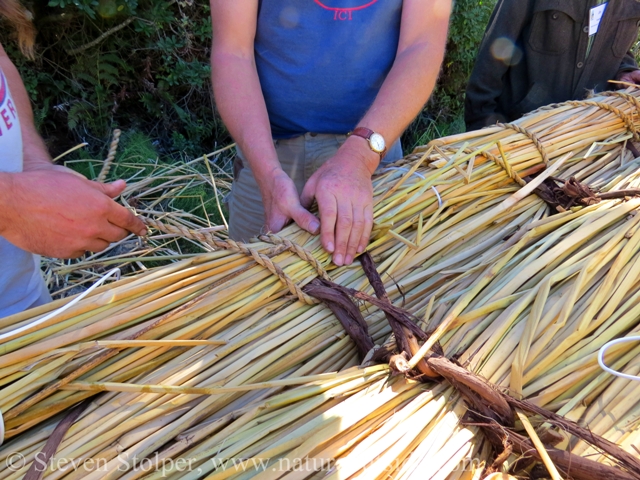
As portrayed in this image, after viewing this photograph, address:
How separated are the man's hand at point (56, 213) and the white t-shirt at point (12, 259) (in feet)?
0.60

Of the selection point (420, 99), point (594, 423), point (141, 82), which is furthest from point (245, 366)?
point (141, 82)

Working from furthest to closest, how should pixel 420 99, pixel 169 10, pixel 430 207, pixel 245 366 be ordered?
pixel 169 10, pixel 420 99, pixel 430 207, pixel 245 366

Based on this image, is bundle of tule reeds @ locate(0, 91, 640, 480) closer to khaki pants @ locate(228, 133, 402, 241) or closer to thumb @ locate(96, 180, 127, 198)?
thumb @ locate(96, 180, 127, 198)

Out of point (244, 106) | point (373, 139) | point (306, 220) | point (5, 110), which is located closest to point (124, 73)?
point (244, 106)

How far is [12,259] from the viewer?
1.03m

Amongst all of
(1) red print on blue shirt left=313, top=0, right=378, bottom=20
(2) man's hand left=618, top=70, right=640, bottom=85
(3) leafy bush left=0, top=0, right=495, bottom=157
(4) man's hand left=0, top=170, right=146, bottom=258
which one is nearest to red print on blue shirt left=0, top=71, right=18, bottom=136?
(4) man's hand left=0, top=170, right=146, bottom=258

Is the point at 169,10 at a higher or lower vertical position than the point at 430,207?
higher

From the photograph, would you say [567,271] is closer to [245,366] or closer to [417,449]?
[417,449]

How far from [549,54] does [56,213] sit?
2235 millimetres

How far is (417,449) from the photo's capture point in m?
0.70

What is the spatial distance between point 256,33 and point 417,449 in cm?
121

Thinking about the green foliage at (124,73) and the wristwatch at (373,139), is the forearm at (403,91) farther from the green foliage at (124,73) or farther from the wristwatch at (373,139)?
the green foliage at (124,73)

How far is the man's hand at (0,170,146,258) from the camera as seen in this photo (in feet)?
2.65

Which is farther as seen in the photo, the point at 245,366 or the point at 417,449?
the point at 245,366
